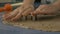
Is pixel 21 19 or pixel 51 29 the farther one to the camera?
pixel 21 19

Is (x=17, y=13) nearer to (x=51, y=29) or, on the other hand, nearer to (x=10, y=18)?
(x=10, y=18)

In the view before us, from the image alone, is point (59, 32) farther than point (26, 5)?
No

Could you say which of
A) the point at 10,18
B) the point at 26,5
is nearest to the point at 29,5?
the point at 26,5

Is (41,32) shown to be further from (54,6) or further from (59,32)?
(54,6)

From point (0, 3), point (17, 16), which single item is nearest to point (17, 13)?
point (17, 16)

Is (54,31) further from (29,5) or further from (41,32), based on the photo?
(29,5)

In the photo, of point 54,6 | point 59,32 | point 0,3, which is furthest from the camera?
point 0,3

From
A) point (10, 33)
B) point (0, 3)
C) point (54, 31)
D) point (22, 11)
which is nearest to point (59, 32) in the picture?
point (54, 31)

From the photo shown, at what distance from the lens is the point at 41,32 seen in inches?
25.5

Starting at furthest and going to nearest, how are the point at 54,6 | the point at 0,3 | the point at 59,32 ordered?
the point at 0,3 < the point at 54,6 < the point at 59,32

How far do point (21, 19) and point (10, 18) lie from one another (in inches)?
2.5

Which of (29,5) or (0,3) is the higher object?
(29,5)

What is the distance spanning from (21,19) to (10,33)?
0.27 metres

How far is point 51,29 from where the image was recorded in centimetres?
67
